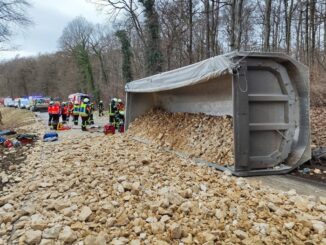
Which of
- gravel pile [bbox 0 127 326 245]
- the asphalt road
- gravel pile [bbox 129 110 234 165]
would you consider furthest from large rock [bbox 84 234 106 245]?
gravel pile [bbox 129 110 234 165]

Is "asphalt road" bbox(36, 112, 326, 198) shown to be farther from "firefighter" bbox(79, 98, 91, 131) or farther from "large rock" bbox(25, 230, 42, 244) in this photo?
"firefighter" bbox(79, 98, 91, 131)

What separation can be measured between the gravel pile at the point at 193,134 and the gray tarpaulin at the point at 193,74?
1.07 meters

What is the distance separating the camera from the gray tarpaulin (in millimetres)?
5143

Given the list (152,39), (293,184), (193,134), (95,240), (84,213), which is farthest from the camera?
(152,39)

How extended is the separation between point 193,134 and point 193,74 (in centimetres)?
162

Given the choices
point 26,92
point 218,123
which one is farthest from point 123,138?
point 26,92

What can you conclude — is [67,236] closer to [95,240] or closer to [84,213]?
[95,240]

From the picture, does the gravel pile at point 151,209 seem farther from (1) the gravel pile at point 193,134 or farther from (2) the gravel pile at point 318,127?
(2) the gravel pile at point 318,127

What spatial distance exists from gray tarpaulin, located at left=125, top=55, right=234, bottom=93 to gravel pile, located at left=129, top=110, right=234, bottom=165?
107cm

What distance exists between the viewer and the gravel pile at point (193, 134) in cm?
599

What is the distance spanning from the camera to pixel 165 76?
24.2 feet

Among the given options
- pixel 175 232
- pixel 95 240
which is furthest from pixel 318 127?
pixel 95 240

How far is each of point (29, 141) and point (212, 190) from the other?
7.63 m

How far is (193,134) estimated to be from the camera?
7.09 meters
